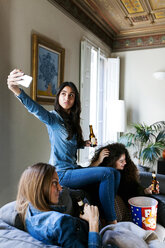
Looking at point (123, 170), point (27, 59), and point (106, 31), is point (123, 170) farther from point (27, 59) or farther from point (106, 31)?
point (106, 31)

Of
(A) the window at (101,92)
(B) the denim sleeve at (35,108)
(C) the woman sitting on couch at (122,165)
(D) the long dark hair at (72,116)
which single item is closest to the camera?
(B) the denim sleeve at (35,108)

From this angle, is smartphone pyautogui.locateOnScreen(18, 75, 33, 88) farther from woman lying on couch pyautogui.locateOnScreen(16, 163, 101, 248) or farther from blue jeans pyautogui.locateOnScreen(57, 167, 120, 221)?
blue jeans pyautogui.locateOnScreen(57, 167, 120, 221)

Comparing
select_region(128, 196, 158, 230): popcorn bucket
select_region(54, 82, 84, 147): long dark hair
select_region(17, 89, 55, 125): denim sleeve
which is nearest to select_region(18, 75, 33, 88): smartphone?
select_region(17, 89, 55, 125): denim sleeve

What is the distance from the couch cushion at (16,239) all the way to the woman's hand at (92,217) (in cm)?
24

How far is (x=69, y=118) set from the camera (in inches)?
80.5

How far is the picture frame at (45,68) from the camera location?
2.61 metres

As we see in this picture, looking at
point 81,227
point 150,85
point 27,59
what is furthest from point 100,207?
point 150,85

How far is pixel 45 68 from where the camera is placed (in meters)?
2.79

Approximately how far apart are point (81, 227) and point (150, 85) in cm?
412

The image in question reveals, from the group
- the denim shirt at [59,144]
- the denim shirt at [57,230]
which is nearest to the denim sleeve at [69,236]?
the denim shirt at [57,230]

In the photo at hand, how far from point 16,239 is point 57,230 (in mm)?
216

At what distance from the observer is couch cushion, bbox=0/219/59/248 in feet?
3.45

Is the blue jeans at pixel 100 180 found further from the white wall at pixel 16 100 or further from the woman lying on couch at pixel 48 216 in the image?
the white wall at pixel 16 100

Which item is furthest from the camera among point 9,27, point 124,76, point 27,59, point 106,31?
point 124,76
